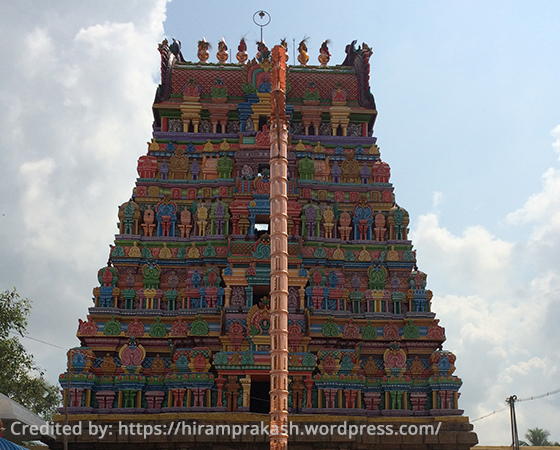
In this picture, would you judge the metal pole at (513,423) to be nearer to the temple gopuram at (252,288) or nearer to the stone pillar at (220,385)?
the temple gopuram at (252,288)

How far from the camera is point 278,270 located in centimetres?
1864

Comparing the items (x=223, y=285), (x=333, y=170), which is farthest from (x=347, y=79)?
(x=223, y=285)

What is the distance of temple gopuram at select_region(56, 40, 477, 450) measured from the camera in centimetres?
2895

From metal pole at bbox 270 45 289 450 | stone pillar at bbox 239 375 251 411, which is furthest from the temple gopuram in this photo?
metal pole at bbox 270 45 289 450

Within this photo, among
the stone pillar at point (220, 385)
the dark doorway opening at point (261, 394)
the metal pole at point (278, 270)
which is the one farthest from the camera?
the dark doorway opening at point (261, 394)

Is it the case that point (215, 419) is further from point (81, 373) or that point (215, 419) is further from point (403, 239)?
point (403, 239)

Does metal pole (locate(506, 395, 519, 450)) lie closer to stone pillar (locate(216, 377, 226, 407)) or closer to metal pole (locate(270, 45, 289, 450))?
stone pillar (locate(216, 377, 226, 407))

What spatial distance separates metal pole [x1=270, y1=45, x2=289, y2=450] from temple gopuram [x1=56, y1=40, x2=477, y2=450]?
10.2 metres

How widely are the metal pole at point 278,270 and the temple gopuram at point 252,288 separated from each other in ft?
33.6

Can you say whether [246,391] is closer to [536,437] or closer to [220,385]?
[220,385]

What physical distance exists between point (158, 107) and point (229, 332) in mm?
11620

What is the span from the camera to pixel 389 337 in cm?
3062

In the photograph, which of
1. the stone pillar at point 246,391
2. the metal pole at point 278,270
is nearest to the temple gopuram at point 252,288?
the stone pillar at point 246,391

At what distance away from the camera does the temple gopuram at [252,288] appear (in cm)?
2895
